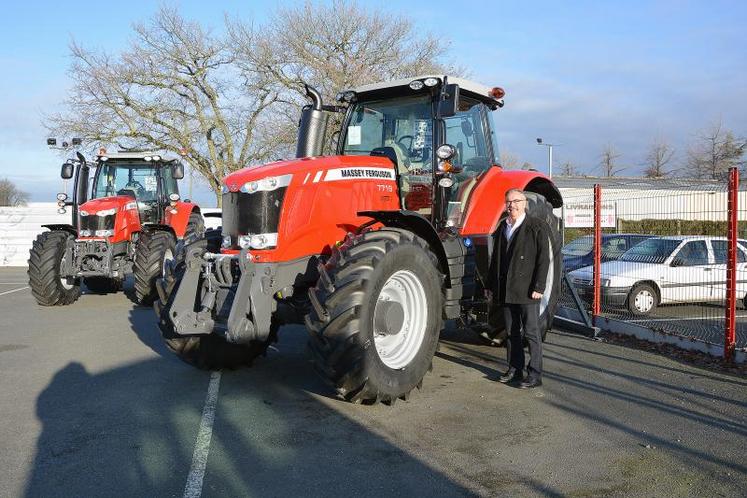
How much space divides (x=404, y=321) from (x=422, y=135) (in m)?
1.96

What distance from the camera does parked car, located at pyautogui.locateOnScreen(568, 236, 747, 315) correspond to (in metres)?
7.80

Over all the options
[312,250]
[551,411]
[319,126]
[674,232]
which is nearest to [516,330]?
[551,411]

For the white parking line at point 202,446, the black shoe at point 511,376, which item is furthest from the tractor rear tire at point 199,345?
the black shoe at point 511,376

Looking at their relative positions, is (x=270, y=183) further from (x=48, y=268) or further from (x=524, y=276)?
(x=48, y=268)

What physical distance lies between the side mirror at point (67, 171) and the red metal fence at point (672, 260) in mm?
9112

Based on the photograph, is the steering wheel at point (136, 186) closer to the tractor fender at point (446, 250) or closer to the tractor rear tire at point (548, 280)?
the tractor rear tire at point (548, 280)

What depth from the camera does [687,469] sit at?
3756 millimetres

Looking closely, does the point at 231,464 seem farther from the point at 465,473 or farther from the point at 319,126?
the point at 319,126

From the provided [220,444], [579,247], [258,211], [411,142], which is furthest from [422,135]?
[579,247]

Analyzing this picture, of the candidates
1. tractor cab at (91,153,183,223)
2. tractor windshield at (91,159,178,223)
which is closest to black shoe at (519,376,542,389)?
tractor cab at (91,153,183,223)

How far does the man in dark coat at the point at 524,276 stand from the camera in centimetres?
553

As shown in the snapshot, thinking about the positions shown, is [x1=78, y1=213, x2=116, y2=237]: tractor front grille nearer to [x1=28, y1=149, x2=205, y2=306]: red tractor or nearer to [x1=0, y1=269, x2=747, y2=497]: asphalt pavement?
[x1=28, y1=149, x2=205, y2=306]: red tractor

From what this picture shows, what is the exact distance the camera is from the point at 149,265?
10461mm

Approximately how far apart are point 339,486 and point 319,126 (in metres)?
3.61
